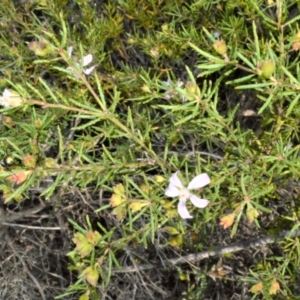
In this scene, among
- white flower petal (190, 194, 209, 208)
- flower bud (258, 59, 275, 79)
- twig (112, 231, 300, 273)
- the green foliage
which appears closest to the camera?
flower bud (258, 59, 275, 79)

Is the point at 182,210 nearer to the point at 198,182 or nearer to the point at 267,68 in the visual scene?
the point at 198,182

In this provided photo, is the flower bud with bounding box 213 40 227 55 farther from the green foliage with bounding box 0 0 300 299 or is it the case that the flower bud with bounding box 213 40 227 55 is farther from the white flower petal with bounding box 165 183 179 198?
the white flower petal with bounding box 165 183 179 198

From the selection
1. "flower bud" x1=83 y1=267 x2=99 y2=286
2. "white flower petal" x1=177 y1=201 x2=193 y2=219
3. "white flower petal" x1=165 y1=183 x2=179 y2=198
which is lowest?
"flower bud" x1=83 y1=267 x2=99 y2=286

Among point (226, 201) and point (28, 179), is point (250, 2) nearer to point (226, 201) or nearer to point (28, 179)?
point (226, 201)

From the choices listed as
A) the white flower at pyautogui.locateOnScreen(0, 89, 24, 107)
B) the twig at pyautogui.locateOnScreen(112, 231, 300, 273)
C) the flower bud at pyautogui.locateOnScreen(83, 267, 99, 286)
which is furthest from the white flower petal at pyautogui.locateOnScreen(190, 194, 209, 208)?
the twig at pyautogui.locateOnScreen(112, 231, 300, 273)

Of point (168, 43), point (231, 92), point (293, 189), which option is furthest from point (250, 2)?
point (231, 92)
